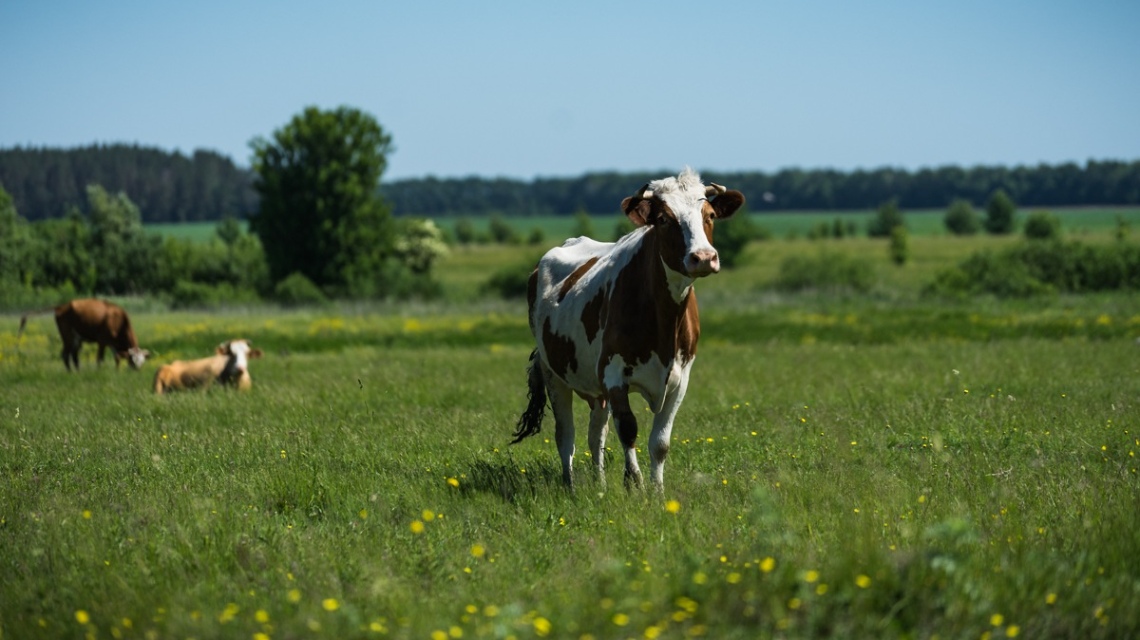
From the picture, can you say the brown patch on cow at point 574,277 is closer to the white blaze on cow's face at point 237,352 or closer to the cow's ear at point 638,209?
the cow's ear at point 638,209

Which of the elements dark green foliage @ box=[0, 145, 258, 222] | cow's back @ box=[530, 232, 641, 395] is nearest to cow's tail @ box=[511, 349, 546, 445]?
cow's back @ box=[530, 232, 641, 395]

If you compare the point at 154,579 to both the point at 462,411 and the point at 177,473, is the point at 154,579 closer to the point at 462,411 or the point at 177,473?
the point at 177,473

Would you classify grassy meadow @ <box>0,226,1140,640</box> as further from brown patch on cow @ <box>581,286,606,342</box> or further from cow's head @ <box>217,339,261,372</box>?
cow's head @ <box>217,339,261,372</box>

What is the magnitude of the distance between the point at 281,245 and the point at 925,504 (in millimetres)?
62489

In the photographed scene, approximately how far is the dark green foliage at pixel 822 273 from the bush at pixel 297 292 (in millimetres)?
26203

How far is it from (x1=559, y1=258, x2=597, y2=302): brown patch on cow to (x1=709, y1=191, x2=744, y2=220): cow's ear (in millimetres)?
1640

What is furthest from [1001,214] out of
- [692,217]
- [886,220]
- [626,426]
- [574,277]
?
[692,217]

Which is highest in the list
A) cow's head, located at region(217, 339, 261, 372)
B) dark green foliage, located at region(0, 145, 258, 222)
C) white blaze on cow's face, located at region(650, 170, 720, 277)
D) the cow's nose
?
dark green foliage, located at region(0, 145, 258, 222)

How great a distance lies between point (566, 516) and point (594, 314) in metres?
1.97

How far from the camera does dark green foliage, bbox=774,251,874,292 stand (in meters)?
64.8

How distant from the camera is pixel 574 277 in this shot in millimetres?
10094

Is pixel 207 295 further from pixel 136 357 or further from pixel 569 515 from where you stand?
pixel 569 515

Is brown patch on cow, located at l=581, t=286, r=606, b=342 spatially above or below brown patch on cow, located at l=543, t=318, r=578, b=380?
above

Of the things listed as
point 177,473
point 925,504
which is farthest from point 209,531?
point 925,504
